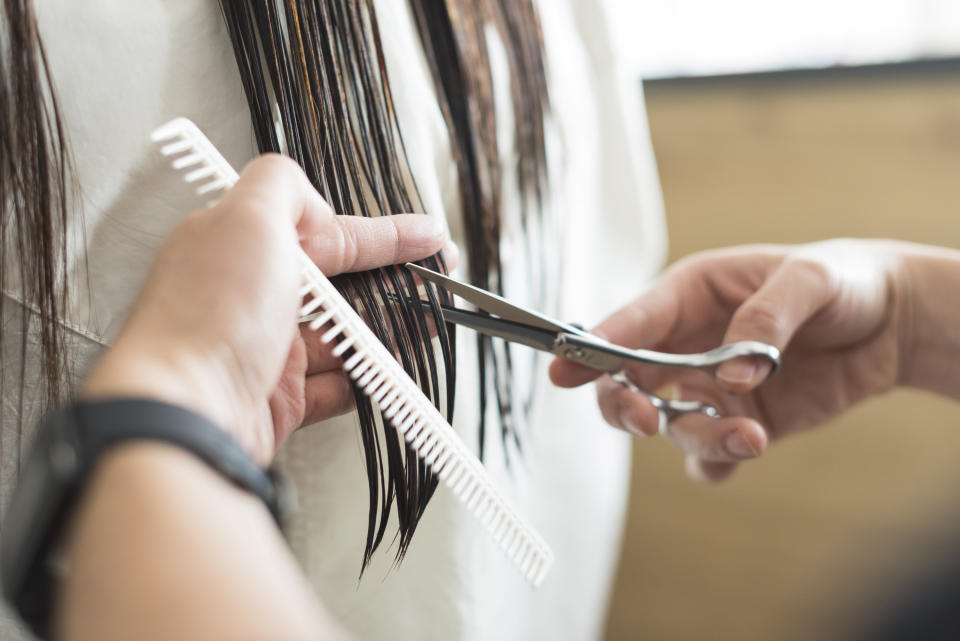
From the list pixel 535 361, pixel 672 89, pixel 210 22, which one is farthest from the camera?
pixel 672 89

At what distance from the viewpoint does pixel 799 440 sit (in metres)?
1.01

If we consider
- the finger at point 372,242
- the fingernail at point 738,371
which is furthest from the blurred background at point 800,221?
the finger at point 372,242

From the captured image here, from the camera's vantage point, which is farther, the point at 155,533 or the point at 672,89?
the point at 672,89

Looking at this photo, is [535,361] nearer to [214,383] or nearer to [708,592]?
[214,383]

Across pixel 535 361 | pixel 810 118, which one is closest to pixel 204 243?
pixel 535 361

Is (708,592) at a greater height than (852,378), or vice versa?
(852,378)

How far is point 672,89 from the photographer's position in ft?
3.59

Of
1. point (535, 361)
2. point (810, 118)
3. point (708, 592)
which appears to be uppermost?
point (810, 118)

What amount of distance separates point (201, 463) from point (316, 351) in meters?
0.15

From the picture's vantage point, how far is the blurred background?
0.92 metres

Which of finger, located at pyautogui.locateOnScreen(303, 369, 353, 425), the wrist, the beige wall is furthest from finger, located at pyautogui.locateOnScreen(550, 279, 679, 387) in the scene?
the beige wall

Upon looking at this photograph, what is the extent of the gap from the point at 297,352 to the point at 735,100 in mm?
889

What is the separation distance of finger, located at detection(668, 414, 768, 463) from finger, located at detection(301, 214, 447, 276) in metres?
0.29

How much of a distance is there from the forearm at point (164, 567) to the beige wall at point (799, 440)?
90cm
